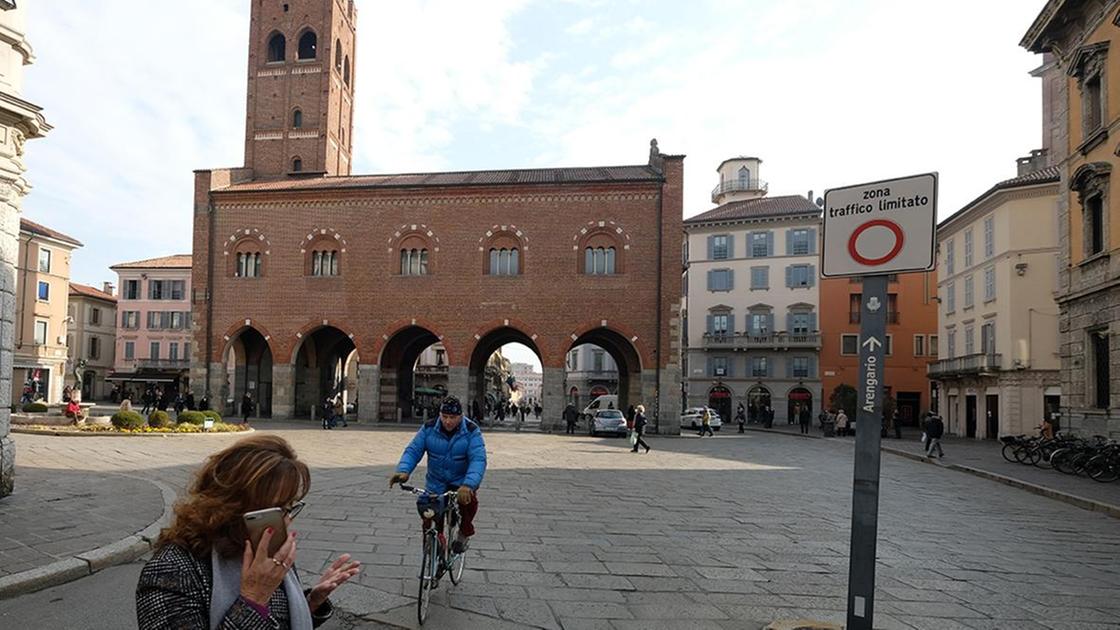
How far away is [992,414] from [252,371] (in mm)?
36473

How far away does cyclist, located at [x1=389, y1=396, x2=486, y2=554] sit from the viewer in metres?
6.15

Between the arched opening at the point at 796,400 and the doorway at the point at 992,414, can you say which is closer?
the doorway at the point at 992,414

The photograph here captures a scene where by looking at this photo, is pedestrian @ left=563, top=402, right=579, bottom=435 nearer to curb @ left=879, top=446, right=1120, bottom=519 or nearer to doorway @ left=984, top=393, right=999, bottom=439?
curb @ left=879, top=446, right=1120, bottom=519

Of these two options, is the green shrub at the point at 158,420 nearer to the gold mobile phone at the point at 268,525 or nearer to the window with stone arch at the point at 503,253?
the window with stone arch at the point at 503,253

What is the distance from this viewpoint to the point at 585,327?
3347 centimetres

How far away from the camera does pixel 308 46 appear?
144 ft

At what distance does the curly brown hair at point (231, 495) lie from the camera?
6.77 feet

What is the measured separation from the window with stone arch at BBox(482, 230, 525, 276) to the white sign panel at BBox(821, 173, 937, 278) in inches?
1181

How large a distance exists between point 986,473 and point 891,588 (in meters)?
13.7

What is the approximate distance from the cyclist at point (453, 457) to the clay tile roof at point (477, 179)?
28016 mm

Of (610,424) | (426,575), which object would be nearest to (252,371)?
(610,424)

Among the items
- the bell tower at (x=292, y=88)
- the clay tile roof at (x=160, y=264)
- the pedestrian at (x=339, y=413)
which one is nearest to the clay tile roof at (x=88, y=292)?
the clay tile roof at (x=160, y=264)

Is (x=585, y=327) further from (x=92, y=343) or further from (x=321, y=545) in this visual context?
(x=92, y=343)

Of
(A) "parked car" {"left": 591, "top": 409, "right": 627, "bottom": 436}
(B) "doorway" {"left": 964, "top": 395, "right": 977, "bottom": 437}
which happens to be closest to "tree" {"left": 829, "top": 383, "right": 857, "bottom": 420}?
(B) "doorway" {"left": 964, "top": 395, "right": 977, "bottom": 437}
